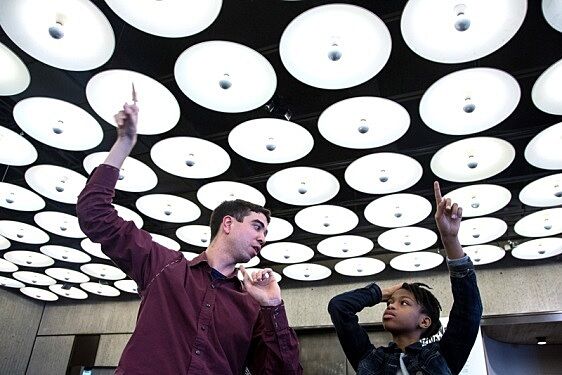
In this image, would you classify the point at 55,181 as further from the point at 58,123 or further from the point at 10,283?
the point at 10,283

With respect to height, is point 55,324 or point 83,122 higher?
point 83,122

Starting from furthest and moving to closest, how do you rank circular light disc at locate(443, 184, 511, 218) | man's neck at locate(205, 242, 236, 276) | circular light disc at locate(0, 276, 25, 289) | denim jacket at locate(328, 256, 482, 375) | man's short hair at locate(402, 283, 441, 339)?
circular light disc at locate(0, 276, 25, 289)
circular light disc at locate(443, 184, 511, 218)
man's short hair at locate(402, 283, 441, 339)
man's neck at locate(205, 242, 236, 276)
denim jacket at locate(328, 256, 482, 375)

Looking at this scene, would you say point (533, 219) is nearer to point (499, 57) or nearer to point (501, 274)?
point (501, 274)

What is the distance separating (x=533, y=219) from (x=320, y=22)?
14.0 feet

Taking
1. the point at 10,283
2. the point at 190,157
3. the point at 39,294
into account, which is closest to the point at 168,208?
the point at 190,157

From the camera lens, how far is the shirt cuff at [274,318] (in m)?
1.29

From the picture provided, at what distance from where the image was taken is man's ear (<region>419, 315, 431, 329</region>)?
1620mm

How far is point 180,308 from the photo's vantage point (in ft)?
4.29

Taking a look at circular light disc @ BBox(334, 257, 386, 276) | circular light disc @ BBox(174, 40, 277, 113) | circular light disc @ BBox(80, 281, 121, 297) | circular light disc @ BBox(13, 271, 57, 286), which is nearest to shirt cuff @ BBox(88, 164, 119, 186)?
circular light disc @ BBox(174, 40, 277, 113)

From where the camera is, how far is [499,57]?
3.41 meters

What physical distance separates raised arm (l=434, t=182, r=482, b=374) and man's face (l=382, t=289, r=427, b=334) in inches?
6.2

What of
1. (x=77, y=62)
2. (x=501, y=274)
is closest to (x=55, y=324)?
(x=77, y=62)

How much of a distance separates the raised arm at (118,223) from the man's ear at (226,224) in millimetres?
277

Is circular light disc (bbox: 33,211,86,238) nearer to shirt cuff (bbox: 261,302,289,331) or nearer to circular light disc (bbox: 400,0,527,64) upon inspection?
circular light disc (bbox: 400,0,527,64)
